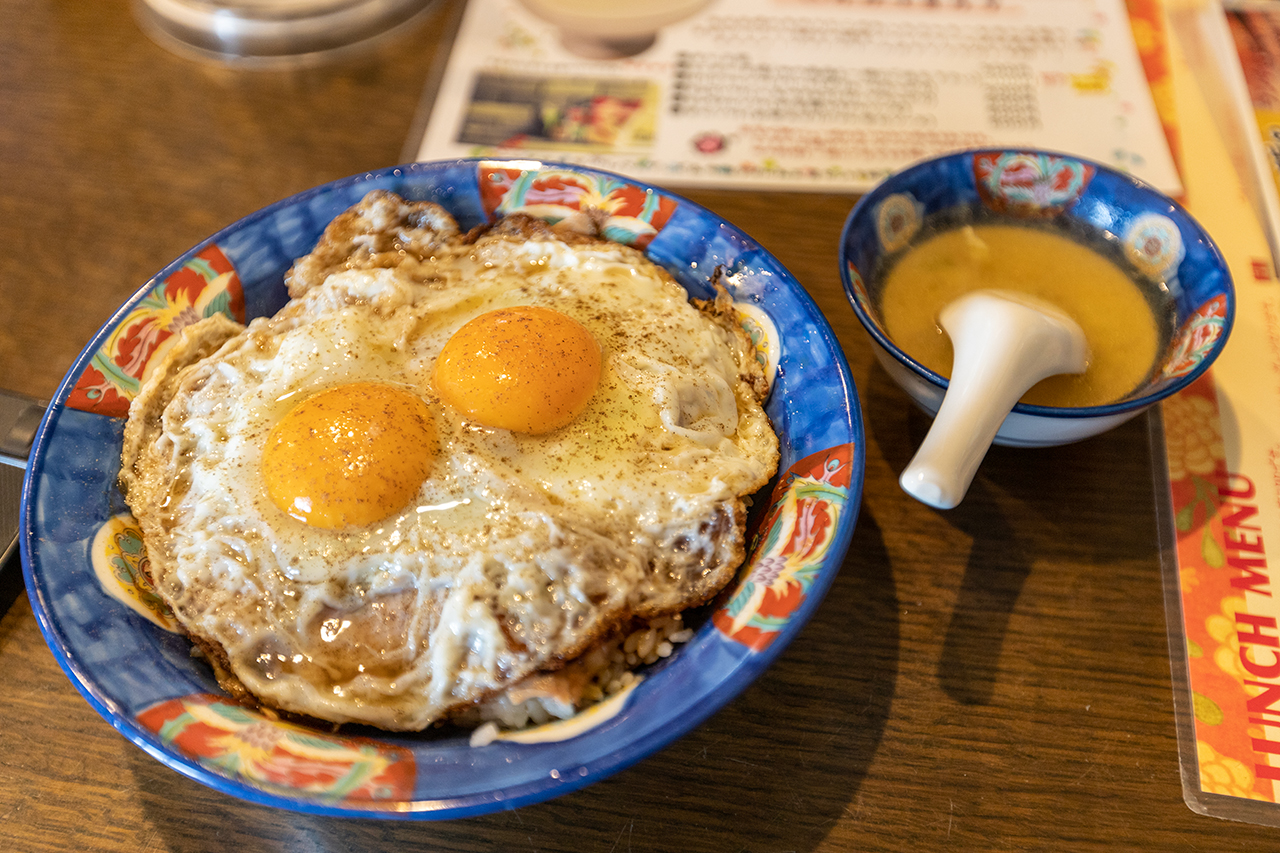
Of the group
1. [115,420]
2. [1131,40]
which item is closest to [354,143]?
[115,420]

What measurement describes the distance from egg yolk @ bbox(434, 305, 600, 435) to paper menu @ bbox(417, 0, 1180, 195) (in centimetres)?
105

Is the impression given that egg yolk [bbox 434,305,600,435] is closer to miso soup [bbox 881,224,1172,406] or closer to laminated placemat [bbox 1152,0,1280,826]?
miso soup [bbox 881,224,1172,406]

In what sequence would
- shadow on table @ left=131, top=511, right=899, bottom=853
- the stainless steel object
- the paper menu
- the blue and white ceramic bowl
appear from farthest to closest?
the paper menu < the stainless steel object < shadow on table @ left=131, top=511, right=899, bottom=853 < the blue and white ceramic bowl

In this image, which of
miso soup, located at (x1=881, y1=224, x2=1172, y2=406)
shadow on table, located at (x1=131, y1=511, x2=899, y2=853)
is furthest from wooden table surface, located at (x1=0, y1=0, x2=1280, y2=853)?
miso soup, located at (x1=881, y1=224, x2=1172, y2=406)

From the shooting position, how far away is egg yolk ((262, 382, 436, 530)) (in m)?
1.33

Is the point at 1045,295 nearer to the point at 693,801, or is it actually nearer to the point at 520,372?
the point at 520,372

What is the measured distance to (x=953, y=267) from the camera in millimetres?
1819

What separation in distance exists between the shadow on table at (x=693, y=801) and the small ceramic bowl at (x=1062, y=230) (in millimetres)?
593

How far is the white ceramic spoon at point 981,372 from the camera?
125 cm

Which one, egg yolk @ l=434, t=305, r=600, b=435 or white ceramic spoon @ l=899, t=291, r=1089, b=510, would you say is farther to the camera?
egg yolk @ l=434, t=305, r=600, b=435

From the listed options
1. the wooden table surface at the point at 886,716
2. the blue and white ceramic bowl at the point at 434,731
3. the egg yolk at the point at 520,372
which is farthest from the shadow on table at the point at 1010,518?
the egg yolk at the point at 520,372

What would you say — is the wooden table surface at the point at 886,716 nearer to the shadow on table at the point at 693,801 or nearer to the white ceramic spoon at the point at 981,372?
the shadow on table at the point at 693,801

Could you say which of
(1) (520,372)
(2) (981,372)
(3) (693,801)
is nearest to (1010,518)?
(2) (981,372)

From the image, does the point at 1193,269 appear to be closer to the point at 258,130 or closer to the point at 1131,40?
the point at 1131,40
